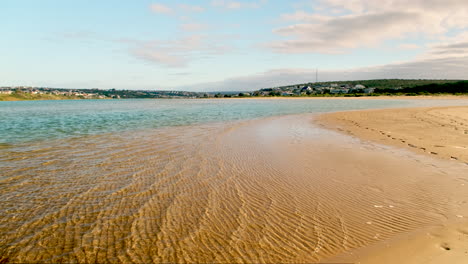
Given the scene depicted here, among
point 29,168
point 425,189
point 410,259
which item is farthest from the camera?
point 29,168

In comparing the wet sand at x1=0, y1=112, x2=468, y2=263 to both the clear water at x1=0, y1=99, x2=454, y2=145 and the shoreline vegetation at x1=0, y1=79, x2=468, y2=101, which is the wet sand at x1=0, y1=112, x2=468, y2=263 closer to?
the clear water at x1=0, y1=99, x2=454, y2=145

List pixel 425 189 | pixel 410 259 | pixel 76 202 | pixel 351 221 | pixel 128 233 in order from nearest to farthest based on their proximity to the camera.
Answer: pixel 410 259 < pixel 128 233 < pixel 351 221 < pixel 76 202 < pixel 425 189

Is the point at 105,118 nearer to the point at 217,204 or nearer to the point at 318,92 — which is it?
the point at 217,204

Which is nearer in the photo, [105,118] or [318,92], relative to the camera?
[105,118]

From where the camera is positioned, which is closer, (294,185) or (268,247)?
(268,247)

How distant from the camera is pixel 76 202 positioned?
16.2 feet

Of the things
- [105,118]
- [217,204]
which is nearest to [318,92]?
[105,118]

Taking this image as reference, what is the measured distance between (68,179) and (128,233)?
3.51m

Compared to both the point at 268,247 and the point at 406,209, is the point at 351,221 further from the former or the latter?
the point at 268,247

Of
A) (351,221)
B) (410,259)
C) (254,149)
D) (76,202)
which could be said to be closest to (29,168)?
(76,202)

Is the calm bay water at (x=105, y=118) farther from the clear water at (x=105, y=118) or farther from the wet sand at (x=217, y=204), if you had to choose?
the wet sand at (x=217, y=204)

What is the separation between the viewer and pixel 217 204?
4.91 m

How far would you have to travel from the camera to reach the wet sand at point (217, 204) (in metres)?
3.45

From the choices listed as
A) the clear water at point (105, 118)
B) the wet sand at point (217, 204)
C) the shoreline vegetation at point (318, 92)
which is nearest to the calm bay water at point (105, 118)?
the clear water at point (105, 118)
